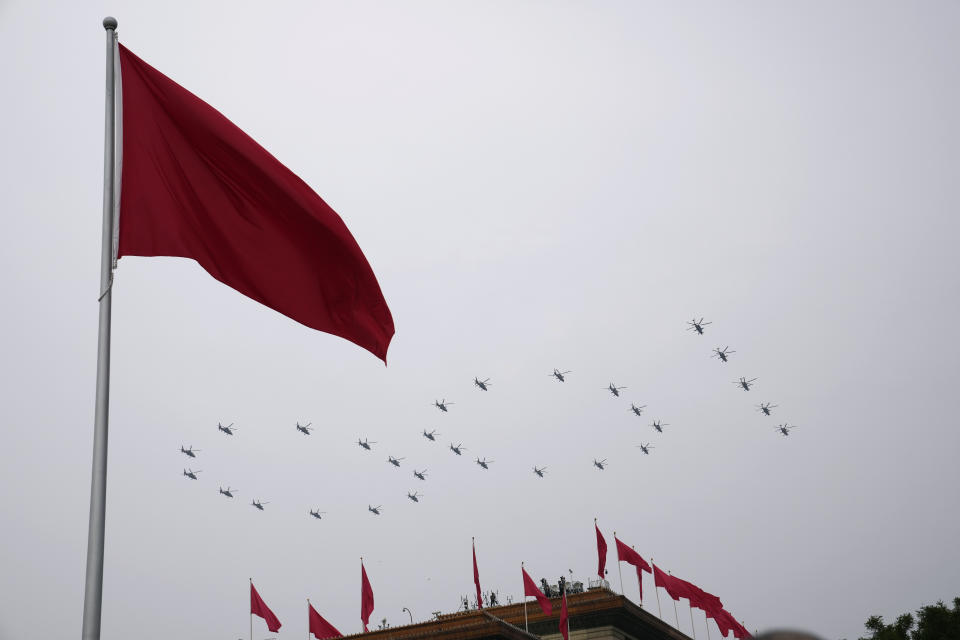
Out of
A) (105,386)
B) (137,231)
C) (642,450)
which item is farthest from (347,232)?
(642,450)

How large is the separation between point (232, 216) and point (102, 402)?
280 centimetres

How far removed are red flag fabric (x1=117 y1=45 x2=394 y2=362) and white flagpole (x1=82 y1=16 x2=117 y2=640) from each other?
2.24ft

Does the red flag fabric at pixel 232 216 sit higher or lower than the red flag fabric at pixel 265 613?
lower

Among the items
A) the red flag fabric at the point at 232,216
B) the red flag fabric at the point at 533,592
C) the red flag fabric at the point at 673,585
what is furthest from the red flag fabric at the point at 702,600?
the red flag fabric at the point at 232,216

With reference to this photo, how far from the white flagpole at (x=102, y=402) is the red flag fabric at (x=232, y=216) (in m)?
0.68

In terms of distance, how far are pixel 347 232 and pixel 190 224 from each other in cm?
171

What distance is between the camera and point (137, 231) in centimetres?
1023

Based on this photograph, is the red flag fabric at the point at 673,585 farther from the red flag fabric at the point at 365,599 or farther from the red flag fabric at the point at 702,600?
the red flag fabric at the point at 365,599

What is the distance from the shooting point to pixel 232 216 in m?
10.8

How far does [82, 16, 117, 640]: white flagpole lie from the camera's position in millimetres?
8172

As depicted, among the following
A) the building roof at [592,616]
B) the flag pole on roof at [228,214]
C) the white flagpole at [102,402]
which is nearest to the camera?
the white flagpole at [102,402]

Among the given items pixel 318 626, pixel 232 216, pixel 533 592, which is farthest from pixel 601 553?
pixel 232 216

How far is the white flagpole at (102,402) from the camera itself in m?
8.17

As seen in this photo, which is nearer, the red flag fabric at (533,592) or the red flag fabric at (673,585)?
the red flag fabric at (533,592)
